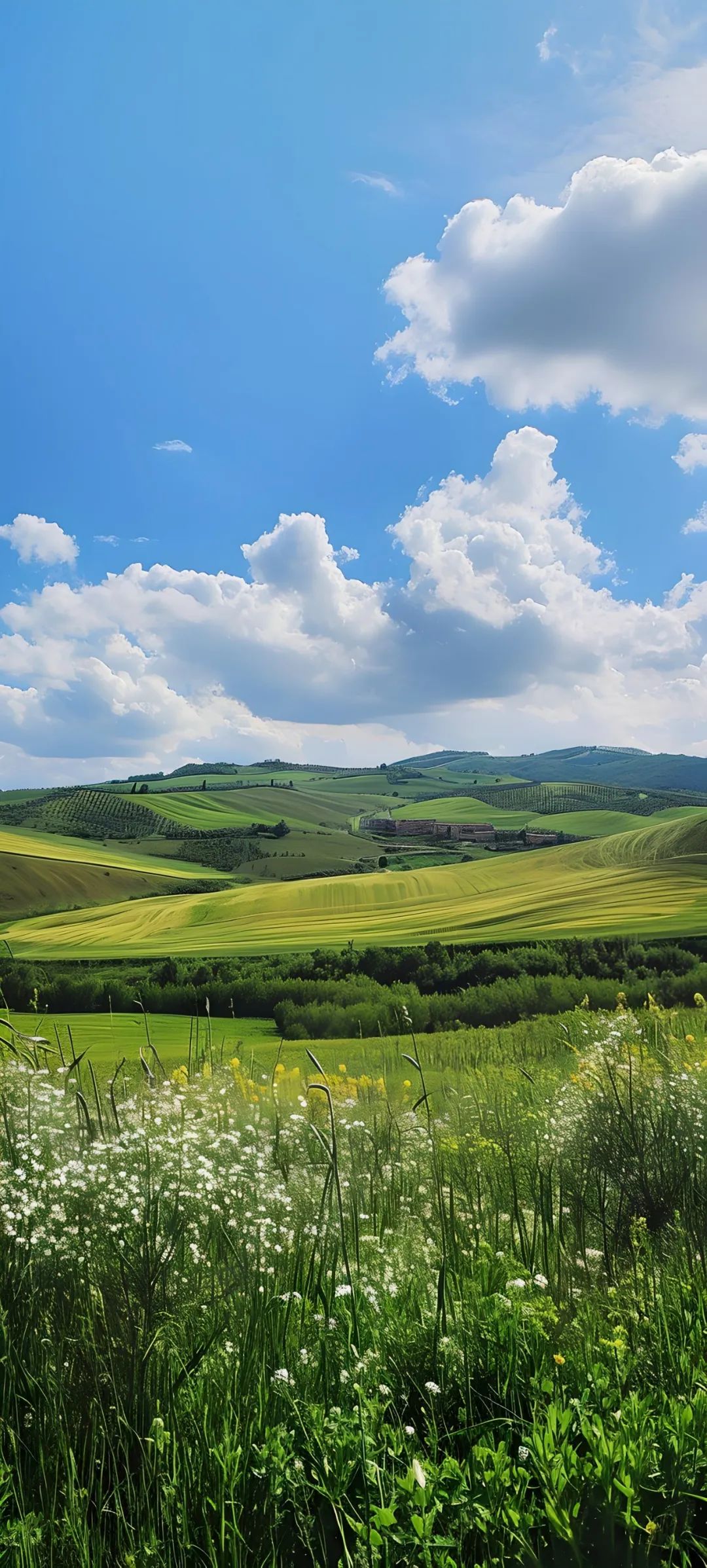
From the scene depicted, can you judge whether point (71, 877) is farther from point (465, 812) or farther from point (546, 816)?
point (465, 812)

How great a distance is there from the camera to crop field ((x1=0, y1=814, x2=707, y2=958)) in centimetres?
1859

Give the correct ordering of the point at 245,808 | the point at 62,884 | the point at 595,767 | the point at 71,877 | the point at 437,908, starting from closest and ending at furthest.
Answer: the point at 437,908 → the point at 62,884 → the point at 71,877 → the point at 245,808 → the point at 595,767

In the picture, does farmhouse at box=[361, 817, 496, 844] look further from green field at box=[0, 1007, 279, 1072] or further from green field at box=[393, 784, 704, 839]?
green field at box=[0, 1007, 279, 1072]

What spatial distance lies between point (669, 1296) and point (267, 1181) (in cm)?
218

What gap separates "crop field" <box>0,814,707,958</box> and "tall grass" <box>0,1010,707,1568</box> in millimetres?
12614

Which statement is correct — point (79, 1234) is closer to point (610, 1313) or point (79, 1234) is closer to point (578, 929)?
point (610, 1313)

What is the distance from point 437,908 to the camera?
22.9m

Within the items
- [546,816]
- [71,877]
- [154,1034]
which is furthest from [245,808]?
[154,1034]

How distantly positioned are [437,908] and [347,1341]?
20.1 metres

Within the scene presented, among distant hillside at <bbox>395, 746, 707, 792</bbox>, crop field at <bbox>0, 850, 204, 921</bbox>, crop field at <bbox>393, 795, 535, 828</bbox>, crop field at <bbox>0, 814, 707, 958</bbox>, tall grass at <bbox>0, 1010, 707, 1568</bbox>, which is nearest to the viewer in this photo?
tall grass at <bbox>0, 1010, 707, 1568</bbox>

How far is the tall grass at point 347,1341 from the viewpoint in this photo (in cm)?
221

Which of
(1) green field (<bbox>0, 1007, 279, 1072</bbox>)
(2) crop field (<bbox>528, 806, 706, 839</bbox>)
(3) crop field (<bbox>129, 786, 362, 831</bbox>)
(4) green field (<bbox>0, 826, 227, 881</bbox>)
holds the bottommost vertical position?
(1) green field (<bbox>0, 1007, 279, 1072</bbox>)

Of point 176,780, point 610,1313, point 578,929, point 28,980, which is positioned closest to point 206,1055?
point 610,1313

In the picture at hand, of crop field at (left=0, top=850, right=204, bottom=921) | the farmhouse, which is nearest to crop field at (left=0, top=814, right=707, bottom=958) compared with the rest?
crop field at (left=0, top=850, right=204, bottom=921)
